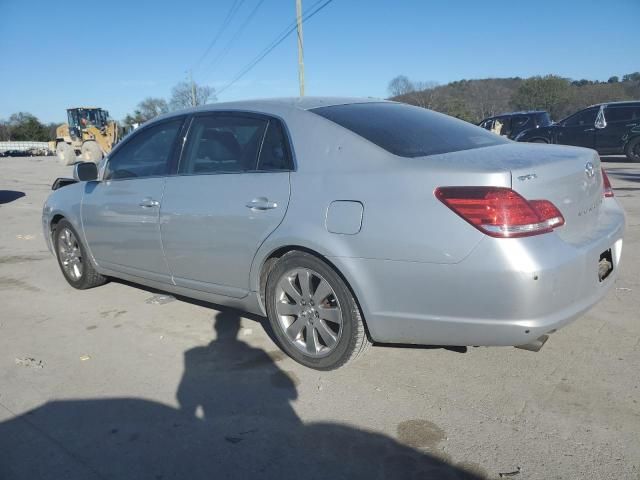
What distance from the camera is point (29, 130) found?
89250 mm

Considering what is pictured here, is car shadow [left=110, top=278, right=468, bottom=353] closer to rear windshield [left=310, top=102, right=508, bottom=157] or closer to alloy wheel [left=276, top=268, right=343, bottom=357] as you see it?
alloy wheel [left=276, top=268, right=343, bottom=357]

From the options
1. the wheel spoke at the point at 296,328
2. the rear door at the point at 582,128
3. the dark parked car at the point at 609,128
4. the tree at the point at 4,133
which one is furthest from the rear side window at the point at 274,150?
the tree at the point at 4,133

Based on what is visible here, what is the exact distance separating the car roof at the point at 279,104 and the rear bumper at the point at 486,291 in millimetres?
1183

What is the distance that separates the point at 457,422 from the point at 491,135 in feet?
6.44

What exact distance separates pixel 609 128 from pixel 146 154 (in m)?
14.7

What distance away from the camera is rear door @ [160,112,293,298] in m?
3.23

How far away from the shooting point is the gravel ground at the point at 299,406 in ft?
7.66

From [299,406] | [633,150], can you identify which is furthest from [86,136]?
[299,406]

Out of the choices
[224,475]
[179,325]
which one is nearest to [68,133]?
[179,325]

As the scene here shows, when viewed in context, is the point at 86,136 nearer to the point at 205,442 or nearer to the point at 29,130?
the point at 205,442

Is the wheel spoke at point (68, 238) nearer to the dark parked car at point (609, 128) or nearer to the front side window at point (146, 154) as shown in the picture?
the front side window at point (146, 154)

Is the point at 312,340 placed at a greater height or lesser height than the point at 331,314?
lesser

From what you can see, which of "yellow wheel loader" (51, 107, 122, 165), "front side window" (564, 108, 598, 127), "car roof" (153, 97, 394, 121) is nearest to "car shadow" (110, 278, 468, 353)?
"car roof" (153, 97, 394, 121)

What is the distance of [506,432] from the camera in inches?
98.2
